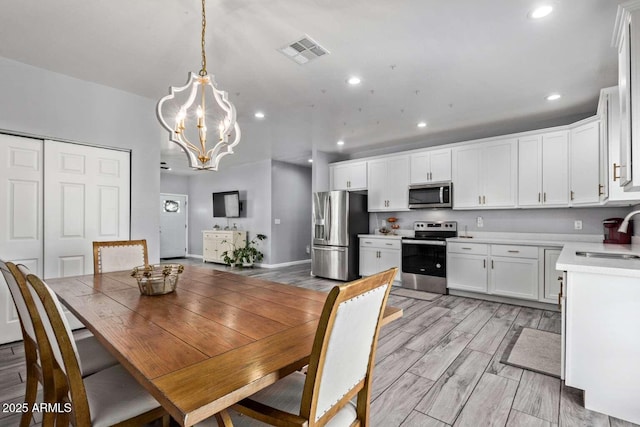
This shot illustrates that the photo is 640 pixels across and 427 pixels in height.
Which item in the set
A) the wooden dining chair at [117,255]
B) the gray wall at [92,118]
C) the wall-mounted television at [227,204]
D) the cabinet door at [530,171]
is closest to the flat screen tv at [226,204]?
the wall-mounted television at [227,204]

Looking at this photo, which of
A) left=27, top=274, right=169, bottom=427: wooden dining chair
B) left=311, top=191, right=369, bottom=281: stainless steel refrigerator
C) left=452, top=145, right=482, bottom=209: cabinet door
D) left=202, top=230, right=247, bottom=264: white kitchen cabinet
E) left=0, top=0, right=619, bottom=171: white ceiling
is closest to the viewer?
left=27, top=274, right=169, bottom=427: wooden dining chair

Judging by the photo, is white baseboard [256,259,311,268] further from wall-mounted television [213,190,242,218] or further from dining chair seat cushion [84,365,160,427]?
dining chair seat cushion [84,365,160,427]

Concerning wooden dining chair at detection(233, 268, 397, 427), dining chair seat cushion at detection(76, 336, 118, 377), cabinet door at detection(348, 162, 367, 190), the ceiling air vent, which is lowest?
dining chair seat cushion at detection(76, 336, 118, 377)

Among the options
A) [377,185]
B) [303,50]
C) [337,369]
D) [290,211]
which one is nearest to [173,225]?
[290,211]

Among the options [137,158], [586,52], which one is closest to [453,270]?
[586,52]

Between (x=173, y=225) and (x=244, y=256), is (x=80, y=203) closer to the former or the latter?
(x=244, y=256)

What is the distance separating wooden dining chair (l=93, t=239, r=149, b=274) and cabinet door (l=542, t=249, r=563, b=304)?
448cm

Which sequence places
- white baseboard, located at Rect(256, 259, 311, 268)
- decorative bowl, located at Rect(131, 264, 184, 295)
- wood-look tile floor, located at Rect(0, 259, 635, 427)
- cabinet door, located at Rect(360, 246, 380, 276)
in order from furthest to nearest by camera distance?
white baseboard, located at Rect(256, 259, 311, 268), cabinet door, located at Rect(360, 246, 380, 276), wood-look tile floor, located at Rect(0, 259, 635, 427), decorative bowl, located at Rect(131, 264, 184, 295)

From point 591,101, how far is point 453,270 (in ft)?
8.76

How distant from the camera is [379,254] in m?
5.39

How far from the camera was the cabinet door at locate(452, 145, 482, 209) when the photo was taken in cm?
461

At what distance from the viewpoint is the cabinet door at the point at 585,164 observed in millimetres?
3604

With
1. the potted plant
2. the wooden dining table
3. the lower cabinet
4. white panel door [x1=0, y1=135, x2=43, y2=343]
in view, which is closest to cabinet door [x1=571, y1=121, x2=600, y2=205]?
the lower cabinet

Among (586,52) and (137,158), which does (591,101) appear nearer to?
(586,52)
